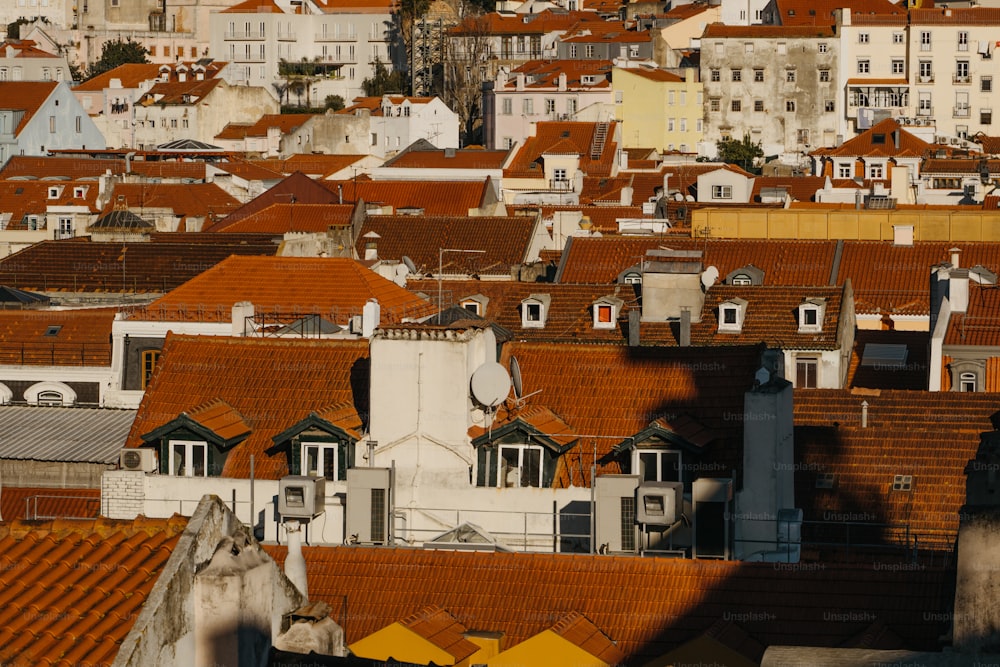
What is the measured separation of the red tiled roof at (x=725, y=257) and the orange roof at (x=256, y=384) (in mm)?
22894

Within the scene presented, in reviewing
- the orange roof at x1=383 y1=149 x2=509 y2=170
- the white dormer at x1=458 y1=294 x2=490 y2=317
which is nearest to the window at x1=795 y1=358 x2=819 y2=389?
the white dormer at x1=458 y1=294 x2=490 y2=317

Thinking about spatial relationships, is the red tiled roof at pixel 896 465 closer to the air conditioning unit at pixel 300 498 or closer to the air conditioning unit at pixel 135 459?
the air conditioning unit at pixel 300 498

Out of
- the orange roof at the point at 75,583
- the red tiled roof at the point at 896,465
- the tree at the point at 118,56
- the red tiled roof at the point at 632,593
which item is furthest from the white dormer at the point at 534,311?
the tree at the point at 118,56

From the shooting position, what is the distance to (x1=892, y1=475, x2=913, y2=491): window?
2670 cm

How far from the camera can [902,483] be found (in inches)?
1054

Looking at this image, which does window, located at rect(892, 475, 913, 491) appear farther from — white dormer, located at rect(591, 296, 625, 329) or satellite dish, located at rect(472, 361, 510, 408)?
white dormer, located at rect(591, 296, 625, 329)

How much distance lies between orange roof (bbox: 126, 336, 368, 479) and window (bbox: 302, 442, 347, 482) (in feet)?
1.25

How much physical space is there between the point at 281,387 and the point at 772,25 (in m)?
107

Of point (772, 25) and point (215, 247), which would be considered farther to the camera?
point (772, 25)

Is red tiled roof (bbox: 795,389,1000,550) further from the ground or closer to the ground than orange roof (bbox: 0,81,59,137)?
closer to the ground

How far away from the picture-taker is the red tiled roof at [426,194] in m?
76.4

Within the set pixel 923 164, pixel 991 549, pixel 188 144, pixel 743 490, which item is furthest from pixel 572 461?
pixel 188 144

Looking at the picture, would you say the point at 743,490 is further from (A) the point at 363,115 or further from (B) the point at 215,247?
(A) the point at 363,115

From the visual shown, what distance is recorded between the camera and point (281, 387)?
2800 centimetres
